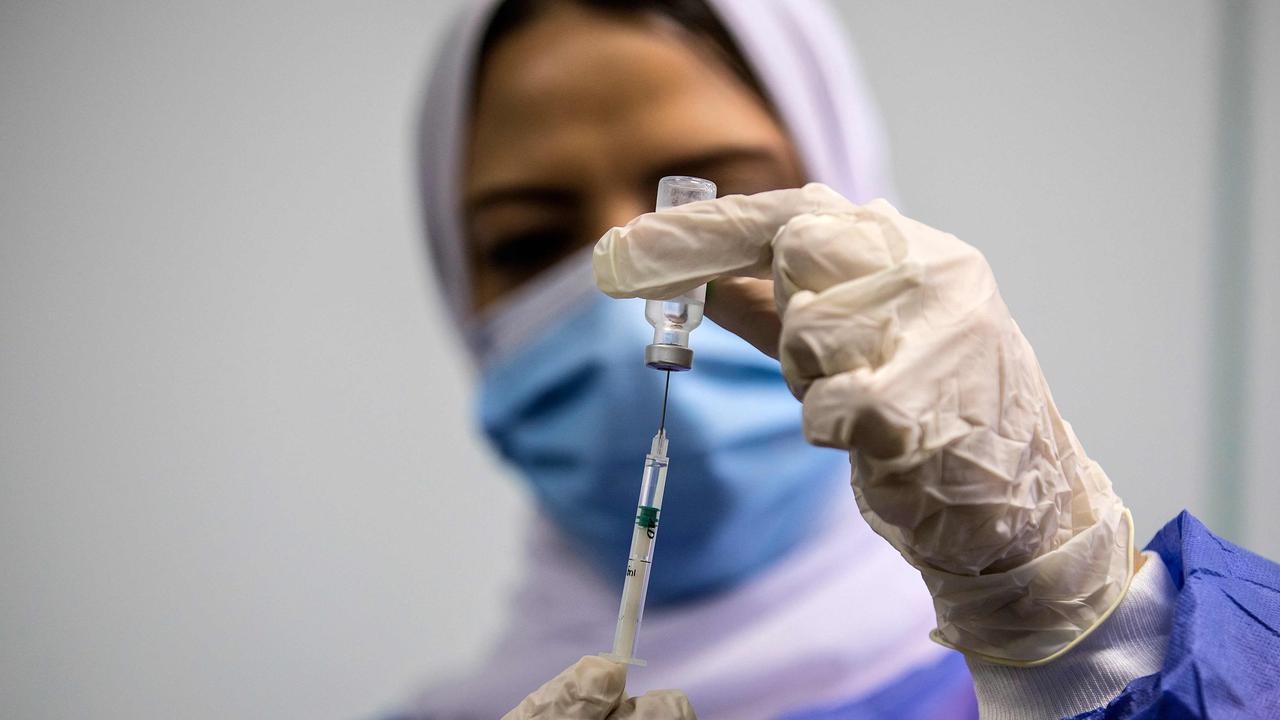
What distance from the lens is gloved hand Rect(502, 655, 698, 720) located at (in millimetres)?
639

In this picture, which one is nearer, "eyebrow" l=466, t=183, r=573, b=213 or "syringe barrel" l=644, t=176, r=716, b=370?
"syringe barrel" l=644, t=176, r=716, b=370

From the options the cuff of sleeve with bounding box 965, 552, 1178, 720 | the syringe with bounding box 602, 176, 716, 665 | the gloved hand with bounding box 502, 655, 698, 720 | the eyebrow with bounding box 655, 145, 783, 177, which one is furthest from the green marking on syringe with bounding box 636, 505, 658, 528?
the eyebrow with bounding box 655, 145, 783, 177

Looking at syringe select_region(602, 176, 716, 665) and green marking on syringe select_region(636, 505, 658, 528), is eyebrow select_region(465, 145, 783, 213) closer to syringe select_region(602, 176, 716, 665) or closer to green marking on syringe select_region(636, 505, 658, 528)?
syringe select_region(602, 176, 716, 665)

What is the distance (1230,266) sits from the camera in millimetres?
1321

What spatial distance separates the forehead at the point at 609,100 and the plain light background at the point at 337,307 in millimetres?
273

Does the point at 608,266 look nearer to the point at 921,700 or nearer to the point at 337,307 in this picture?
the point at 921,700

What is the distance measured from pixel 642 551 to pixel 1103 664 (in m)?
0.34

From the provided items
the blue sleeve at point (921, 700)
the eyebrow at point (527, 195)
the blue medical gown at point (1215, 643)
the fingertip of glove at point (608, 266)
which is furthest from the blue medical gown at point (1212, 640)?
the eyebrow at point (527, 195)

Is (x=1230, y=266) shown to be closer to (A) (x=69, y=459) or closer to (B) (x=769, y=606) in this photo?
(B) (x=769, y=606)

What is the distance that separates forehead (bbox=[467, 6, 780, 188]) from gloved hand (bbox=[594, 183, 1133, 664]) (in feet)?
1.59

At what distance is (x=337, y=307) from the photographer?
1.24m

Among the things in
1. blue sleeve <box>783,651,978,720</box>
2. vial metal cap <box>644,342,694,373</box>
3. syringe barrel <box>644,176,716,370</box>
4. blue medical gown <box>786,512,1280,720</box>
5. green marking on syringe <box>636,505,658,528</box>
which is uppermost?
syringe barrel <box>644,176,716,370</box>

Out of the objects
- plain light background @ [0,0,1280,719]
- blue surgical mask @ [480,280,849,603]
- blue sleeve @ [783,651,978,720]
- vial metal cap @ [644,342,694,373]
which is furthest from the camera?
Result: plain light background @ [0,0,1280,719]

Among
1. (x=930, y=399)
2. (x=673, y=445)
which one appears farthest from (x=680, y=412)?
(x=930, y=399)
